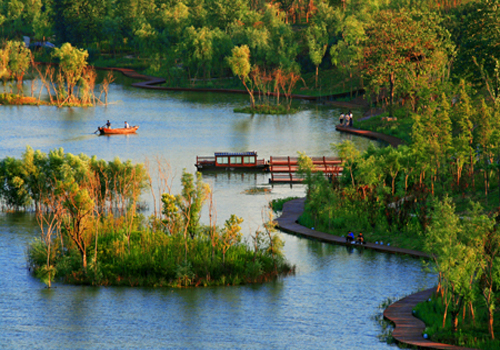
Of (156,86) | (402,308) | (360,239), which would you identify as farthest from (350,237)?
(156,86)

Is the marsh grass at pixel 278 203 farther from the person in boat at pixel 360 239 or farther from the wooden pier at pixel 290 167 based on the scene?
the person in boat at pixel 360 239

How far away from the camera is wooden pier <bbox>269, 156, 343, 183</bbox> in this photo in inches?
2847

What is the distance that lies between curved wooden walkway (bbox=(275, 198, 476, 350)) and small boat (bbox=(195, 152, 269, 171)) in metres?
21.5

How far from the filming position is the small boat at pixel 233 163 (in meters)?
76.8

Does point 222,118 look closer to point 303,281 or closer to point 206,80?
point 206,80

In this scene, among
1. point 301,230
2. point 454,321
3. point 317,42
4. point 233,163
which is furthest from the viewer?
point 317,42

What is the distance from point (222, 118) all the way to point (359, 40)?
113 ft

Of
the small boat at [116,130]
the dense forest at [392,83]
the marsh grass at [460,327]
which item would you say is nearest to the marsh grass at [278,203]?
the dense forest at [392,83]

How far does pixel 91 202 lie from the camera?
4406 cm

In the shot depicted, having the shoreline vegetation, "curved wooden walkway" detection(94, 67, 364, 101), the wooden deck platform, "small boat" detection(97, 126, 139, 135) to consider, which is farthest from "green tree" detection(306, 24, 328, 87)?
the wooden deck platform

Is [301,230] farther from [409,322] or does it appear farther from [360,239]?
[409,322]

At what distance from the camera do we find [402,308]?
3812 cm

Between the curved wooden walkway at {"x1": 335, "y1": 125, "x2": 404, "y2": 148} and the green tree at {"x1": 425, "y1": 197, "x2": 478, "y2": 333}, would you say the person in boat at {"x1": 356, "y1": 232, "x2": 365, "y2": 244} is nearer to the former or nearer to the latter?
the green tree at {"x1": 425, "y1": 197, "x2": 478, "y2": 333}

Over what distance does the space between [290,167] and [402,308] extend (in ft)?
125
